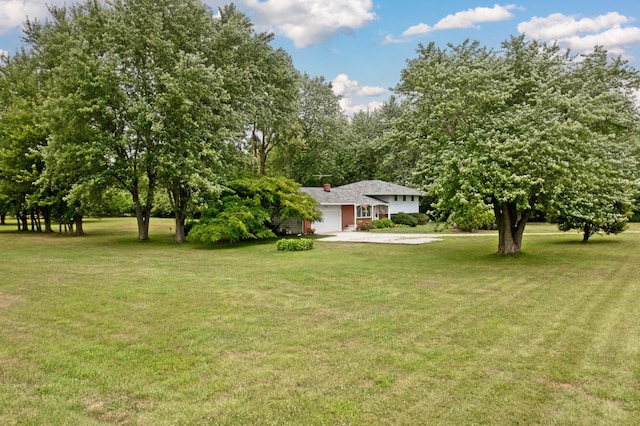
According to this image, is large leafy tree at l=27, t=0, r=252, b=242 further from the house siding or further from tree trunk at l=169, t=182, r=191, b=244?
the house siding

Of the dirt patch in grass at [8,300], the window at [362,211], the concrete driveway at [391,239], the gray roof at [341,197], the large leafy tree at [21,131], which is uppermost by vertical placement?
the large leafy tree at [21,131]

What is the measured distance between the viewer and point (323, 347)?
639cm

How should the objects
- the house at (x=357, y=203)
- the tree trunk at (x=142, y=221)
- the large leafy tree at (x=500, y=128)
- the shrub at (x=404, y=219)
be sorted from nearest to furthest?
the large leafy tree at (x=500, y=128) < the tree trunk at (x=142, y=221) < the house at (x=357, y=203) < the shrub at (x=404, y=219)

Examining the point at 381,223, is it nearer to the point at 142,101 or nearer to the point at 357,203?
the point at 357,203

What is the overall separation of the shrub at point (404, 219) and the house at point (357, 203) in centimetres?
104

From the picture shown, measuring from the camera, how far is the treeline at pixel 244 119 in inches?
539

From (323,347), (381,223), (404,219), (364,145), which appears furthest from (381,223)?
(323,347)

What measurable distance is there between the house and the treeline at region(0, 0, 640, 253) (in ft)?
18.9

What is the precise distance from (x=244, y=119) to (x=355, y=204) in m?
13.7

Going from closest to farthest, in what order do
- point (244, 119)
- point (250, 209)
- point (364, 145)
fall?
point (250, 209) → point (244, 119) → point (364, 145)

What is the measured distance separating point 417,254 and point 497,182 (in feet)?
18.3

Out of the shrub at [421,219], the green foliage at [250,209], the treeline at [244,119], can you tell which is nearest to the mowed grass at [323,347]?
the treeline at [244,119]

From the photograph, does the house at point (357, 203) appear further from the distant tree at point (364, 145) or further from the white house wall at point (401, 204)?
the distant tree at point (364, 145)

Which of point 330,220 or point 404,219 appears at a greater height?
point 330,220
